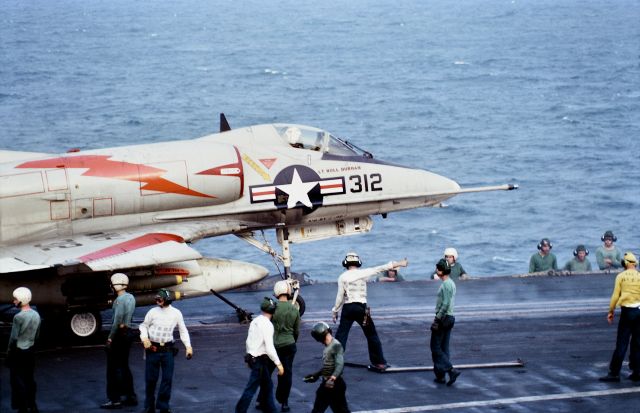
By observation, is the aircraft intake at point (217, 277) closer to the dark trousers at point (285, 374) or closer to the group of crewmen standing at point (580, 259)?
the dark trousers at point (285, 374)

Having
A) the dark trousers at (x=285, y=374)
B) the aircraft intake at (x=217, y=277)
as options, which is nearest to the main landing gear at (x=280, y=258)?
the aircraft intake at (x=217, y=277)

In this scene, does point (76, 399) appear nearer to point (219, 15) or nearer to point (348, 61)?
point (348, 61)

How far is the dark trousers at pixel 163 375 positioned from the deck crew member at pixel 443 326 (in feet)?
14.0

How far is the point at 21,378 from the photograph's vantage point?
17344 mm

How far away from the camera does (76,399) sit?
18.4 meters

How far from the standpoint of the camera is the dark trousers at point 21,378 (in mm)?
17312

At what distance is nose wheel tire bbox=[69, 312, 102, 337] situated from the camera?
21938mm

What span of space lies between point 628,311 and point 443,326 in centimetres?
284

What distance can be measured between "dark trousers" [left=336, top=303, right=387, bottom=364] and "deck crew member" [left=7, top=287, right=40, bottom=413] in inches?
185

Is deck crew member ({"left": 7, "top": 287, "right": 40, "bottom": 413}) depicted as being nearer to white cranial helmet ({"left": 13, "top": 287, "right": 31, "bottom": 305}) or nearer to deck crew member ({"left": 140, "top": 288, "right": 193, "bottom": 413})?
white cranial helmet ({"left": 13, "top": 287, "right": 31, "bottom": 305})

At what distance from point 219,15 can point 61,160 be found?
165 metres

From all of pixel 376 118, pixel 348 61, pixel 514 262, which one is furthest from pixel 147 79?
pixel 514 262

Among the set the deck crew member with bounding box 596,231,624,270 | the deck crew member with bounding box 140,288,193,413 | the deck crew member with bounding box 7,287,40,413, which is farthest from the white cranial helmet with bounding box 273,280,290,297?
the deck crew member with bounding box 596,231,624,270

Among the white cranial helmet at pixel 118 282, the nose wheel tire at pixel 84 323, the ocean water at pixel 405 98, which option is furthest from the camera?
the ocean water at pixel 405 98
